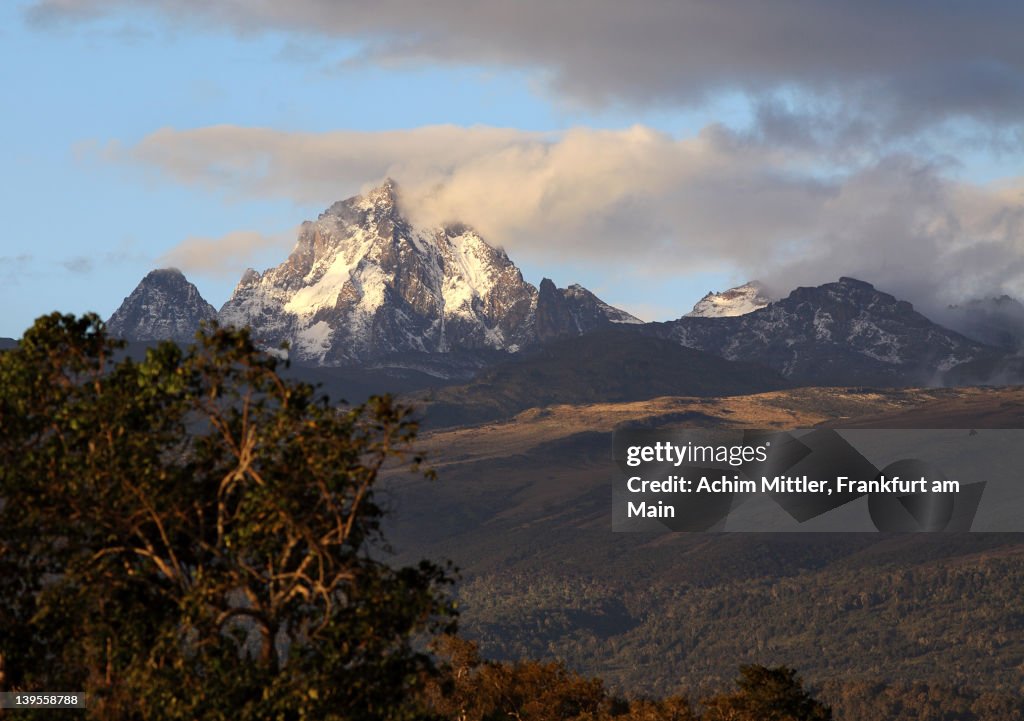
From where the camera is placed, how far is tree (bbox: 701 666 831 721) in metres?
109

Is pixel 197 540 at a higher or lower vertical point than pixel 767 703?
higher

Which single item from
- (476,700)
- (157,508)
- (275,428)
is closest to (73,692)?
(157,508)

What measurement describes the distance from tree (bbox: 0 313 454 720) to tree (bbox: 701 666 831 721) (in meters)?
63.8

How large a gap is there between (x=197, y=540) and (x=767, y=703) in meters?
67.6

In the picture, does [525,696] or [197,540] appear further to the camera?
[525,696]

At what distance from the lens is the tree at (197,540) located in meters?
46.0

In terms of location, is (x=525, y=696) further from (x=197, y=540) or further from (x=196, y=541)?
(x=197, y=540)

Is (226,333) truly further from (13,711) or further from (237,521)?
(13,711)

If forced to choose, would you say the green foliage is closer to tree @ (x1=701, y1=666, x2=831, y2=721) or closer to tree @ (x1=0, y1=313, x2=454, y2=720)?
tree @ (x1=701, y1=666, x2=831, y2=721)

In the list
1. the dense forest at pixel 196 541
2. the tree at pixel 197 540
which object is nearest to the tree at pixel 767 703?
the dense forest at pixel 196 541

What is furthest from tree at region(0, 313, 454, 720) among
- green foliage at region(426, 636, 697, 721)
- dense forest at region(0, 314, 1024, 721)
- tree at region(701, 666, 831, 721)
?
tree at region(701, 666, 831, 721)

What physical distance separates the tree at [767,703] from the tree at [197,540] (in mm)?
63760

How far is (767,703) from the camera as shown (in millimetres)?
109562

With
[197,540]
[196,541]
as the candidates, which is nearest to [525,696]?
[196,541]
